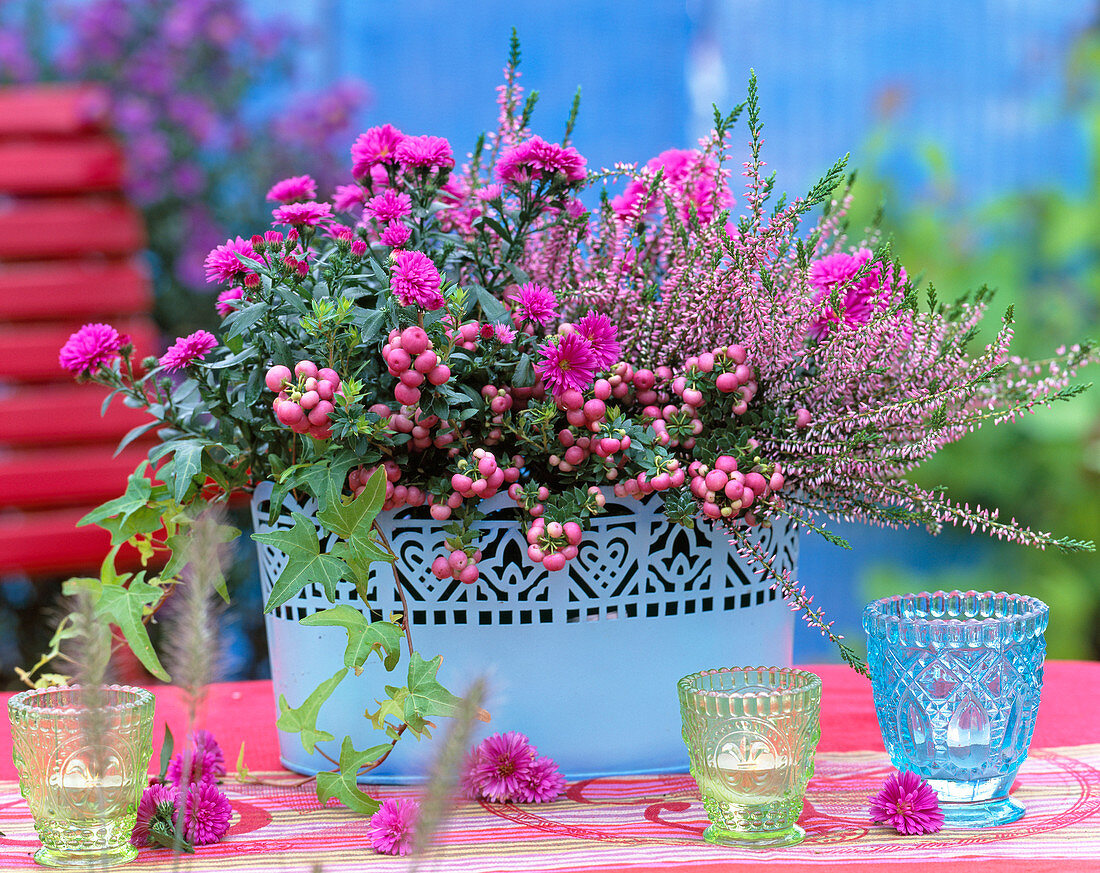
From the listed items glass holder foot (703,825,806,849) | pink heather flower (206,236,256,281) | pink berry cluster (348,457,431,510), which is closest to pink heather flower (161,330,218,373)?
pink heather flower (206,236,256,281)

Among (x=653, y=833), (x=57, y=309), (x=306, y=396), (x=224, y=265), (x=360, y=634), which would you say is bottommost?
(x=653, y=833)

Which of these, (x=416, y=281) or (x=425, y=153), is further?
(x=425, y=153)

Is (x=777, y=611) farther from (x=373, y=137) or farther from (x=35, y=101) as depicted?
(x=35, y=101)

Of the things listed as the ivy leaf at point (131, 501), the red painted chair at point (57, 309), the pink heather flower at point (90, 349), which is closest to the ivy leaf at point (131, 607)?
the ivy leaf at point (131, 501)

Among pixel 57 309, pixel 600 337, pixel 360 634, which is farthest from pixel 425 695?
pixel 57 309

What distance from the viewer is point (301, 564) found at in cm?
80

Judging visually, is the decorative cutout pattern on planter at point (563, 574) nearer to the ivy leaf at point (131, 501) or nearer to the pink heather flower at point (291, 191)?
the ivy leaf at point (131, 501)

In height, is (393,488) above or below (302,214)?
below

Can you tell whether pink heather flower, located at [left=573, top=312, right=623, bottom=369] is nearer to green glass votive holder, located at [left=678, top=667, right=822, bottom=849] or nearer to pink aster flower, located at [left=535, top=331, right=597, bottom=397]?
pink aster flower, located at [left=535, top=331, right=597, bottom=397]

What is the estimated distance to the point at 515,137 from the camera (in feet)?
3.24

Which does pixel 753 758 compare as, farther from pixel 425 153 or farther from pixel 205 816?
pixel 425 153

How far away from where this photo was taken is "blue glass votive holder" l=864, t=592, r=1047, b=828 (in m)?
0.77

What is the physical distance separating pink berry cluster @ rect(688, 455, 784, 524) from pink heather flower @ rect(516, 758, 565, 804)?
0.22 meters

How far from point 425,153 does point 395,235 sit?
7 cm
